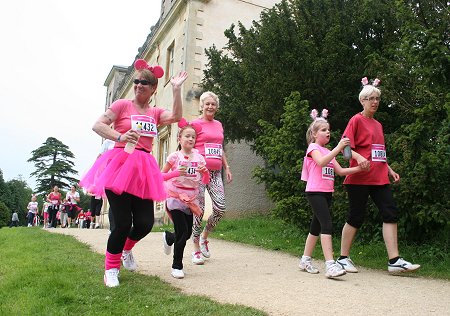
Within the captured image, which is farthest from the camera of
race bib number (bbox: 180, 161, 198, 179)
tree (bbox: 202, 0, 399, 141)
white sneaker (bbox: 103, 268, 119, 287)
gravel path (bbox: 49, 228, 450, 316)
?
tree (bbox: 202, 0, 399, 141)

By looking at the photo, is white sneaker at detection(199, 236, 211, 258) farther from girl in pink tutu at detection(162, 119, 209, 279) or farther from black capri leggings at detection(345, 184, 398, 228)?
black capri leggings at detection(345, 184, 398, 228)

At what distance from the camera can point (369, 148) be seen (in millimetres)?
5508

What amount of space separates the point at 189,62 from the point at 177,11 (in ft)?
9.33

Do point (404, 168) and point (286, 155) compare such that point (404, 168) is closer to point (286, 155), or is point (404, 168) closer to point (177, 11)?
point (286, 155)

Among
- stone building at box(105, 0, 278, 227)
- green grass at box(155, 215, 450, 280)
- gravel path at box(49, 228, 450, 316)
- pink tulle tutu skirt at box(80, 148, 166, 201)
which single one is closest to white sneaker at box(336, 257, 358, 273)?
gravel path at box(49, 228, 450, 316)

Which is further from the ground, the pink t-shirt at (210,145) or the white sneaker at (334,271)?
the pink t-shirt at (210,145)

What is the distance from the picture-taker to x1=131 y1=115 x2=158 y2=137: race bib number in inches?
179

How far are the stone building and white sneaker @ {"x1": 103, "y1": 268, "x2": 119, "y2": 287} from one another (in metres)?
11.0

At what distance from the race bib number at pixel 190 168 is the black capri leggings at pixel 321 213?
131cm

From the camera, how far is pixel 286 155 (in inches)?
309

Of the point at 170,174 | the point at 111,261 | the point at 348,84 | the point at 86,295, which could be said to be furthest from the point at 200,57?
the point at 86,295

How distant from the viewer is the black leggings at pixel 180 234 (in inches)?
198

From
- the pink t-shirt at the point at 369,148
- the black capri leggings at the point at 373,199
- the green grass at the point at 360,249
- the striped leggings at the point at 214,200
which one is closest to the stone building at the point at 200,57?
the green grass at the point at 360,249

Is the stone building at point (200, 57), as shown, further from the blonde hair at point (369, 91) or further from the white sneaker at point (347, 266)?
the blonde hair at point (369, 91)
